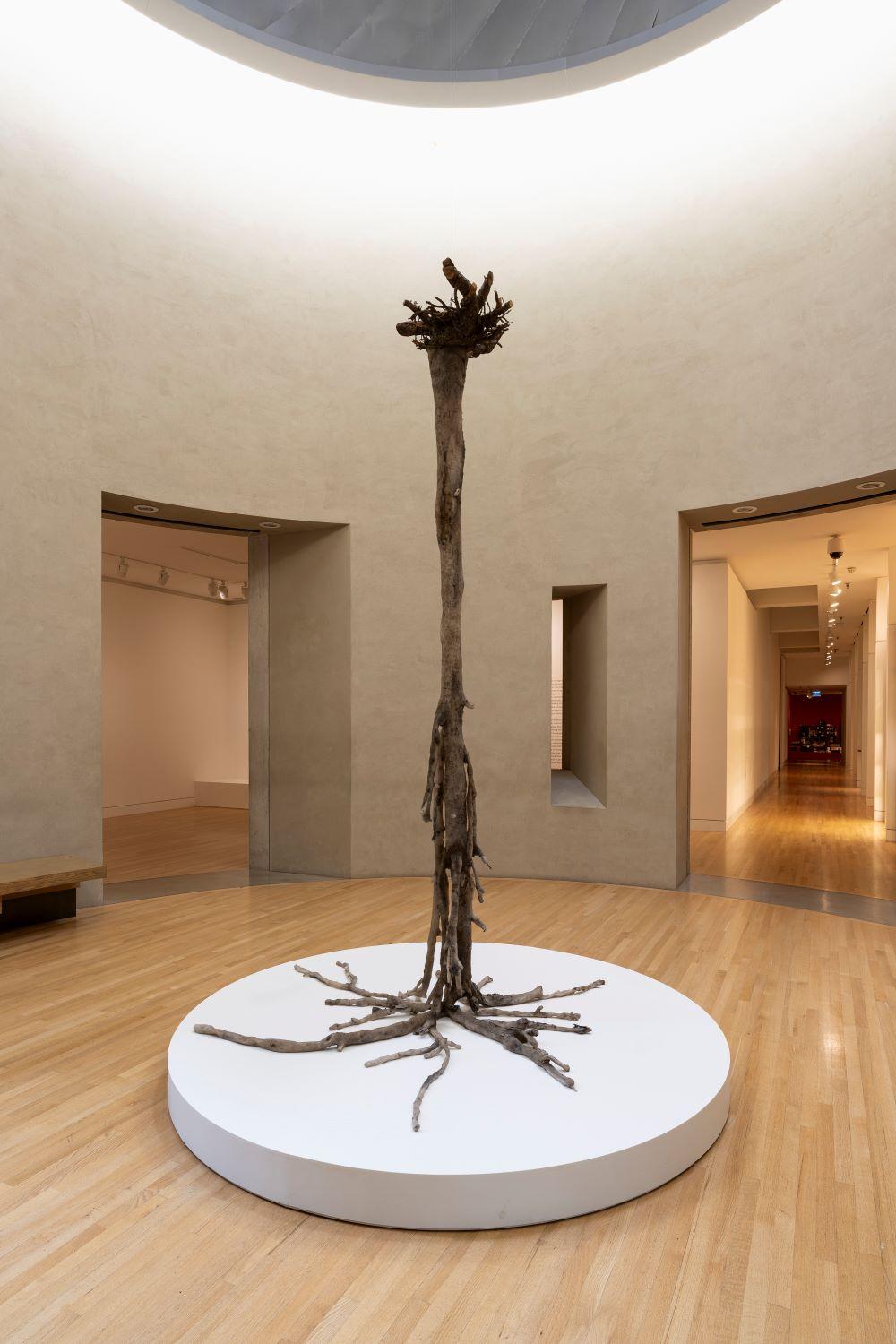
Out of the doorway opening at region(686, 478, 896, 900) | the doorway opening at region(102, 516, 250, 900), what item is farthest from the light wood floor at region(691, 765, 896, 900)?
the doorway opening at region(102, 516, 250, 900)

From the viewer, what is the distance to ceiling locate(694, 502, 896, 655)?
8.27 metres

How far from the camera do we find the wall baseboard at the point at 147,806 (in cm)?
1114

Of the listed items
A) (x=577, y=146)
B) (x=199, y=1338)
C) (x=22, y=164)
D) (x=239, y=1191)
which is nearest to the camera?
(x=199, y=1338)

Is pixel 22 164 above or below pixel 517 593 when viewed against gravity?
above

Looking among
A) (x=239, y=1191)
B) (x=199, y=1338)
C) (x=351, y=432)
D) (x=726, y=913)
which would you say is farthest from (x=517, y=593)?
(x=199, y=1338)

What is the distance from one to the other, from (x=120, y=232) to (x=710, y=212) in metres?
4.53

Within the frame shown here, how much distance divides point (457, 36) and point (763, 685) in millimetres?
13296

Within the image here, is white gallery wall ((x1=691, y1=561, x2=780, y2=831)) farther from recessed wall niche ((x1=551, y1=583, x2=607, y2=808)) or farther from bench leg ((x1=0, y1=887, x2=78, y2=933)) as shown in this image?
bench leg ((x1=0, y1=887, x2=78, y2=933))

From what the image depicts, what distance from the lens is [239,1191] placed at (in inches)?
91.7

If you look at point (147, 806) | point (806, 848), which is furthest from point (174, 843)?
point (806, 848)

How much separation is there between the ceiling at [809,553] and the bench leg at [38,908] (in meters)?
6.21

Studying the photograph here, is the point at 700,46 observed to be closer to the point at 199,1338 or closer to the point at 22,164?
the point at 22,164

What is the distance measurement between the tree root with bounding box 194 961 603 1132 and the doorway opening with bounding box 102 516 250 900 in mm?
6325

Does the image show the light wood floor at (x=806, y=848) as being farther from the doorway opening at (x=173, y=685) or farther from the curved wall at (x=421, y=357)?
the doorway opening at (x=173, y=685)
